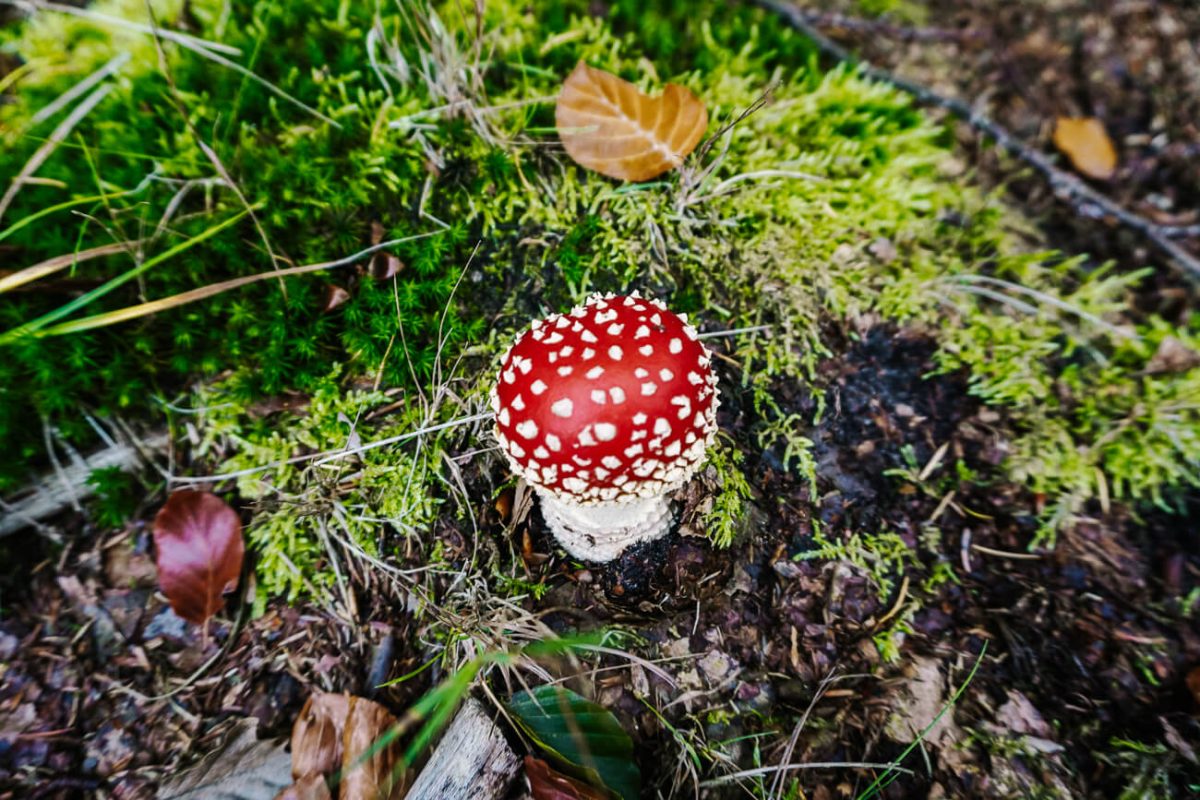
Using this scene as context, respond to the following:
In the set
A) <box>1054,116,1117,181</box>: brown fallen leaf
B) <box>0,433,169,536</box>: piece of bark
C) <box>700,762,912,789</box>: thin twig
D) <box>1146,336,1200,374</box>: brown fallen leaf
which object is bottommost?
<box>700,762,912,789</box>: thin twig

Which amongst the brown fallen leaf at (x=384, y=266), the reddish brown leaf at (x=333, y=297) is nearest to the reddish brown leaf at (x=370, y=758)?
the reddish brown leaf at (x=333, y=297)

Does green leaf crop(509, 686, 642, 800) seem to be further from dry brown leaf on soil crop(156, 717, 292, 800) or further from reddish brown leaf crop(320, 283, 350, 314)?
reddish brown leaf crop(320, 283, 350, 314)

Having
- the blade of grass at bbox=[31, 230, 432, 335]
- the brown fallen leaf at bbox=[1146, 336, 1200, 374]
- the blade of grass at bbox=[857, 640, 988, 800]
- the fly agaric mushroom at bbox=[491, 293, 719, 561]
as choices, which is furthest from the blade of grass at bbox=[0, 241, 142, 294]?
the brown fallen leaf at bbox=[1146, 336, 1200, 374]

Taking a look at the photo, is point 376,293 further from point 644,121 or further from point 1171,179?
point 1171,179

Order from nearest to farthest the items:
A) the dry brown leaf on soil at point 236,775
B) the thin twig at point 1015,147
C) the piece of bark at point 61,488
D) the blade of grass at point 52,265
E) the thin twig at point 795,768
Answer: the thin twig at point 795,768
the dry brown leaf on soil at point 236,775
the blade of grass at point 52,265
the piece of bark at point 61,488
the thin twig at point 1015,147

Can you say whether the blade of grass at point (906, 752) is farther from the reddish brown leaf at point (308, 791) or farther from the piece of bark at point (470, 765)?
the reddish brown leaf at point (308, 791)

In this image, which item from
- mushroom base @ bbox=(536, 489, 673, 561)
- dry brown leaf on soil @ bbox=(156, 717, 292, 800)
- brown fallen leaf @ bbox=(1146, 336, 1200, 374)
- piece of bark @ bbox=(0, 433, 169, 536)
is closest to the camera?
dry brown leaf on soil @ bbox=(156, 717, 292, 800)

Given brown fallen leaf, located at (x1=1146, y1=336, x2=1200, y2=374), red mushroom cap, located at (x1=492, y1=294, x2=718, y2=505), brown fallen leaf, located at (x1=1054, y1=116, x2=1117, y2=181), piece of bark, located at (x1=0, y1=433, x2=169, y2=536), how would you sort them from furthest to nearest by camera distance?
1. brown fallen leaf, located at (x1=1054, y1=116, x2=1117, y2=181)
2. brown fallen leaf, located at (x1=1146, y1=336, x2=1200, y2=374)
3. piece of bark, located at (x1=0, y1=433, x2=169, y2=536)
4. red mushroom cap, located at (x1=492, y1=294, x2=718, y2=505)
